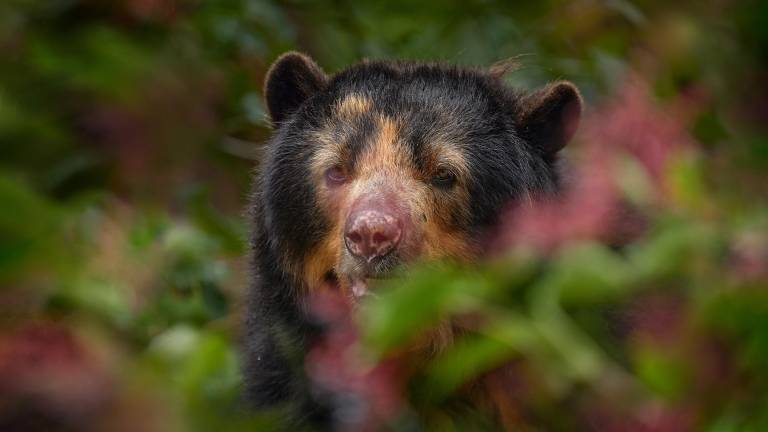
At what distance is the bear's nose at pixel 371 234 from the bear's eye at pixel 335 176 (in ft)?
2.66

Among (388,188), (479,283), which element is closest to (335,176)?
(388,188)

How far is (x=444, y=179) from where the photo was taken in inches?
230

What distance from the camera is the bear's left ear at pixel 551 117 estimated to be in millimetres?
6008

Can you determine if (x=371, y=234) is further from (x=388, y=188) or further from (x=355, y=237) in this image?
(x=388, y=188)

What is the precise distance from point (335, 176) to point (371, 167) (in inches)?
12.0

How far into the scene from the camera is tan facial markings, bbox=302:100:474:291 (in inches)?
217

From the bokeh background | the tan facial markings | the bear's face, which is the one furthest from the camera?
the bear's face

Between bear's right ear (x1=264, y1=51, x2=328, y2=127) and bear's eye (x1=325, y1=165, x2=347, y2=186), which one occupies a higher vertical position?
bear's right ear (x1=264, y1=51, x2=328, y2=127)

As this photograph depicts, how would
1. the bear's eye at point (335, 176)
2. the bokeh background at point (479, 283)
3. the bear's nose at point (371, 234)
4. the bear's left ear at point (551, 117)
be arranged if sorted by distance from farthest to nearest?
the bear's left ear at point (551, 117)
the bear's eye at point (335, 176)
the bear's nose at point (371, 234)
the bokeh background at point (479, 283)

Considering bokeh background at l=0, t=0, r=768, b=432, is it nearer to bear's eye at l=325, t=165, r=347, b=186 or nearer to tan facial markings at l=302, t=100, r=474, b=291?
tan facial markings at l=302, t=100, r=474, b=291

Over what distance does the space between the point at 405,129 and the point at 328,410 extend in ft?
5.06

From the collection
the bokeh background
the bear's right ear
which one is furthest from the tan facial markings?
the bokeh background

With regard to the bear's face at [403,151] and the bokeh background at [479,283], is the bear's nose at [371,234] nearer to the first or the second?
the bear's face at [403,151]

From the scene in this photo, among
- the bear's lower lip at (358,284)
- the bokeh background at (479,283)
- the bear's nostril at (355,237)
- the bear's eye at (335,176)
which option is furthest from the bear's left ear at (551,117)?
the bokeh background at (479,283)
